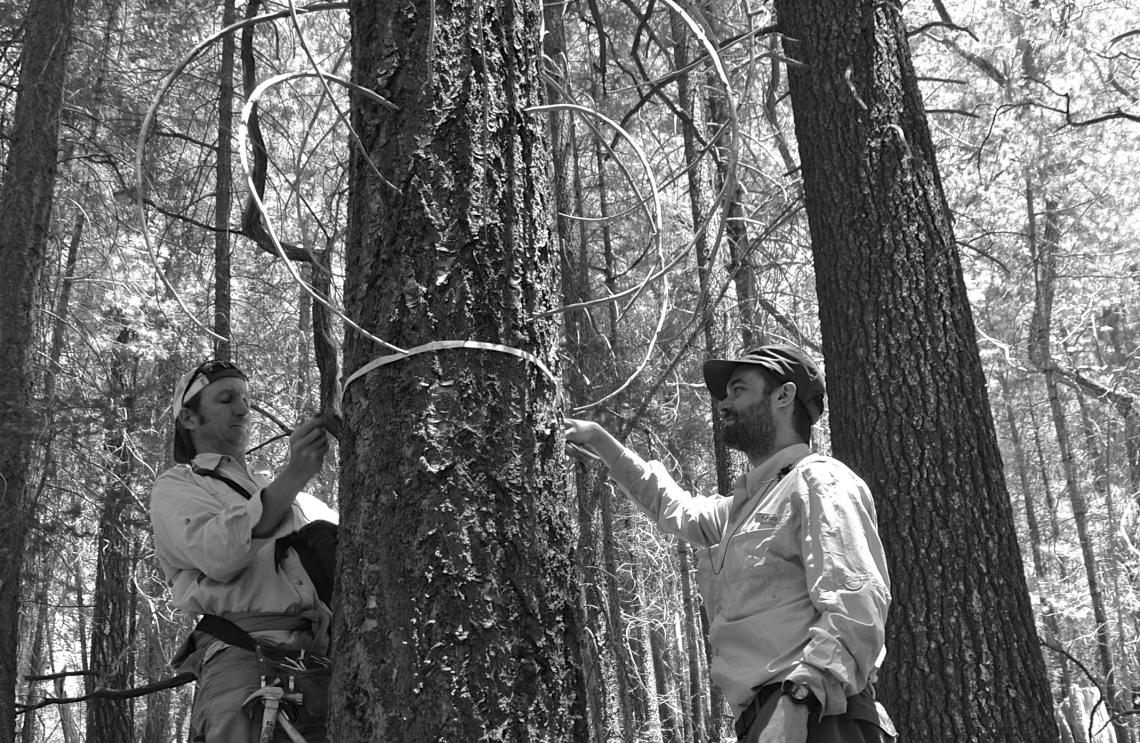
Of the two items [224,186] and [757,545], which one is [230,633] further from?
[224,186]

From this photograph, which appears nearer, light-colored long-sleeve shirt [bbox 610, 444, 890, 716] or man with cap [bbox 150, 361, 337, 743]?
light-colored long-sleeve shirt [bbox 610, 444, 890, 716]

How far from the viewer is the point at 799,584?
2736mm

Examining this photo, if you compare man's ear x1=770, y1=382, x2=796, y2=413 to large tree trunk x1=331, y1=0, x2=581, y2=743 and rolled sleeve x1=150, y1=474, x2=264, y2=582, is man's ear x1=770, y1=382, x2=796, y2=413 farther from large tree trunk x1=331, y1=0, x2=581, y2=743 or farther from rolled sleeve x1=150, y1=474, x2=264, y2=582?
rolled sleeve x1=150, y1=474, x2=264, y2=582

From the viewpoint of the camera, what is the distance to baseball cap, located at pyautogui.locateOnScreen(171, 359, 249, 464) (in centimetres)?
328

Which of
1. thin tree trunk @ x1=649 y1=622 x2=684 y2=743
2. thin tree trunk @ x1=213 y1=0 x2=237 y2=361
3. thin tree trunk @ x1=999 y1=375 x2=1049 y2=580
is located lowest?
thin tree trunk @ x1=649 y1=622 x2=684 y2=743

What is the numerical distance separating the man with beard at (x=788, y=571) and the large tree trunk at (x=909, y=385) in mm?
1434

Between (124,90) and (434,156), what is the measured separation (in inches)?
342

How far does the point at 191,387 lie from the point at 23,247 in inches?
186

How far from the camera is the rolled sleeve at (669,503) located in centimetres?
336

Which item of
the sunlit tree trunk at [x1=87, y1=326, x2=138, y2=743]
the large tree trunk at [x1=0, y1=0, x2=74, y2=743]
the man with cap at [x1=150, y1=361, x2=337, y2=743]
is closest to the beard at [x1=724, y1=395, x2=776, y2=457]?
the man with cap at [x1=150, y1=361, x2=337, y2=743]

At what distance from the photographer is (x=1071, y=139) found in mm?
12688

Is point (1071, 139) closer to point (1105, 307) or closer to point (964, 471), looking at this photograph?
point (1105, 307)

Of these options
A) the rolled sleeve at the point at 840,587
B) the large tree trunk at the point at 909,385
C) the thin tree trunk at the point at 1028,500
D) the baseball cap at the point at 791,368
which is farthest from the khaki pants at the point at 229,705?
the thin tree trunk at the point at 1028,500

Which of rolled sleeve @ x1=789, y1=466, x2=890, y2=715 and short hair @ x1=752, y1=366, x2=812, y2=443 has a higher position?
short hair @ x1=752, y1=366, x2=812, y2=443
